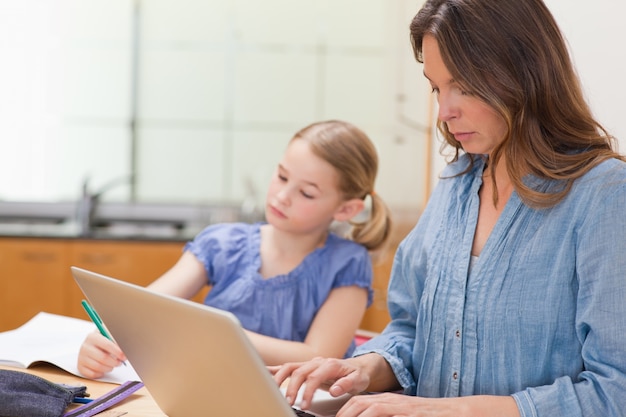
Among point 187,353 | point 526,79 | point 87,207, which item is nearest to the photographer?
point 187,353

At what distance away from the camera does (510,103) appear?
122 cm

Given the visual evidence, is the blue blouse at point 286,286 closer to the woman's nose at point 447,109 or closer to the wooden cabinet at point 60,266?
the woman's nose at point 447,109

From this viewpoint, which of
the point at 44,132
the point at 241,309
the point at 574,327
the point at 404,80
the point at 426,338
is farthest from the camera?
the point at 44,132

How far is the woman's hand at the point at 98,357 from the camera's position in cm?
145

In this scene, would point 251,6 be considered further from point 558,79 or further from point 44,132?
point 558,79

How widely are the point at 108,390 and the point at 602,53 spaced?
1.14 m

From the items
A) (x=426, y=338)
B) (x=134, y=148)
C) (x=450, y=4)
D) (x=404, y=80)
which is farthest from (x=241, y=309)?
(x=134, y=148)

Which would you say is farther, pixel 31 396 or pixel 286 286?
pixel 286 286

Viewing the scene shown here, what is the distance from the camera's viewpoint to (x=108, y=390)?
1.40m

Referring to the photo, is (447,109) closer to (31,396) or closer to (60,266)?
(31,396)

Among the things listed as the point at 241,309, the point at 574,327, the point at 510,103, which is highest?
the point at 510,103

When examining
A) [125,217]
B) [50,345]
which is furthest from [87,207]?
[50,345]

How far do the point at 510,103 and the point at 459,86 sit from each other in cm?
8

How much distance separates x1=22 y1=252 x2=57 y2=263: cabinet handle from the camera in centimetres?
351
